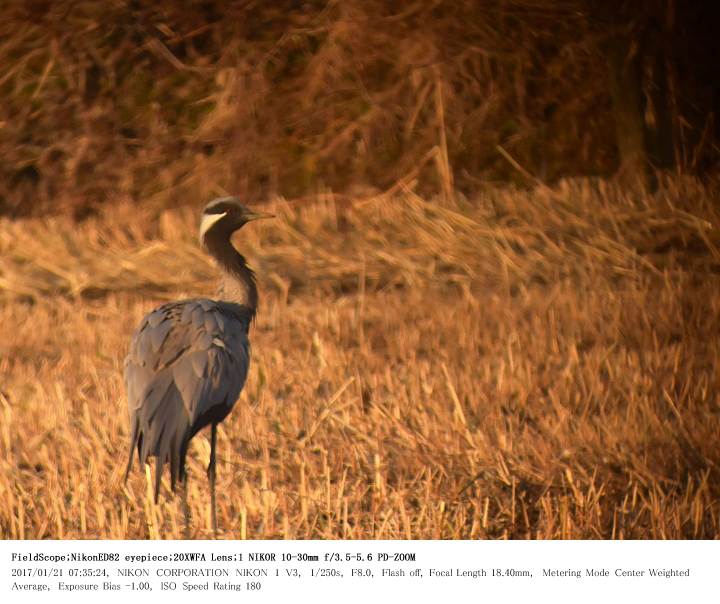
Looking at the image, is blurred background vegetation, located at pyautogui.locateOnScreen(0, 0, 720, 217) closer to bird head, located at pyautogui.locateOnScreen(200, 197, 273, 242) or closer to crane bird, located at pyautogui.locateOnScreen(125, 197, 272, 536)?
bird head, located at pyautogui.locateOnScreen(200, 197, 273, 242)

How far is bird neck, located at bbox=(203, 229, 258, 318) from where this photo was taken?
496cm

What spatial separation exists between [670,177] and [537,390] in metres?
2.85

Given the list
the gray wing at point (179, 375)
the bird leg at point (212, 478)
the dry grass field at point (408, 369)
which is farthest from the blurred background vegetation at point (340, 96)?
the bird leg at point (212, 478)

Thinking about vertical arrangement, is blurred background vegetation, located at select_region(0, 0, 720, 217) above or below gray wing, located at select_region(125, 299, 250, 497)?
above

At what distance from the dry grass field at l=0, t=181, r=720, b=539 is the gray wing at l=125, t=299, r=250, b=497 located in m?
0.24

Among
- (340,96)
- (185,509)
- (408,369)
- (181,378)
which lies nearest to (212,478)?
(185,509)

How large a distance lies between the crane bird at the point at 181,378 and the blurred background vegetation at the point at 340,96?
3815 millimetres

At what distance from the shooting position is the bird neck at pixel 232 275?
496cm

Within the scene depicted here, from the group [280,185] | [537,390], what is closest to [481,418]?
[537,390]

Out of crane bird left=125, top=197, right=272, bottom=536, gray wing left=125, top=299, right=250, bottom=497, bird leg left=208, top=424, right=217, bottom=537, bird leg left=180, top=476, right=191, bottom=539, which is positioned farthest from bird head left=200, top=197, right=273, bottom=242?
bird leg left=180, top=476, right=191, bottom=539

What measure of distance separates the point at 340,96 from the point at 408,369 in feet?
11.4

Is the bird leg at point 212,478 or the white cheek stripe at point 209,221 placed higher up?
the white cheek stripe at point 209,221

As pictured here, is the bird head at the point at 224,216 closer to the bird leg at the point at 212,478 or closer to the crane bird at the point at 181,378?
the crane bird at the point at 181,378
